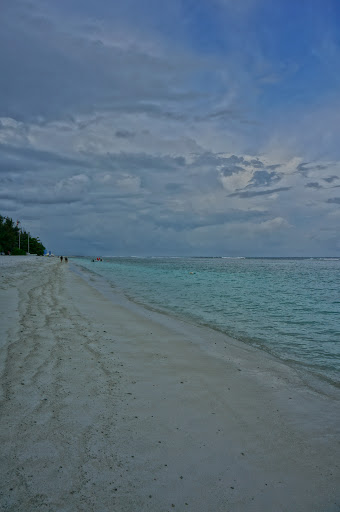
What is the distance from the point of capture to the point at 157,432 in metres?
4.54

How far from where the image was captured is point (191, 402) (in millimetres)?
5668

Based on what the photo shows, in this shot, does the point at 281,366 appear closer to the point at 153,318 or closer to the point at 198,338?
the point at 198,338

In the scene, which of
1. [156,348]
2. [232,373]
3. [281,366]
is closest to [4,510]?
[232,373]

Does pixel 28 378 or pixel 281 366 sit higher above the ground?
pixel 28 378

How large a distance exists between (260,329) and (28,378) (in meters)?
10.2

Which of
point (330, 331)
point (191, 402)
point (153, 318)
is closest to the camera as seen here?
point (191, 402)

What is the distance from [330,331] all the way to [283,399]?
8.68 meters

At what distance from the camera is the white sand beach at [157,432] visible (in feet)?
10.9

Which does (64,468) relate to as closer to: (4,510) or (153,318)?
(4,510)

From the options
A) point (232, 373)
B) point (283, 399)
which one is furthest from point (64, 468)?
point (232, 373)

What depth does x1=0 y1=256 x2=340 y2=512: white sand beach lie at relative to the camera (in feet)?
10.9

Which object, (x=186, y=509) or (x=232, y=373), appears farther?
(x=232, y=373)

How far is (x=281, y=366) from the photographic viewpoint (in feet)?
28.3

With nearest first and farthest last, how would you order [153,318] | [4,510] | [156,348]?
[4,510] < [156,348] < [153,318]
